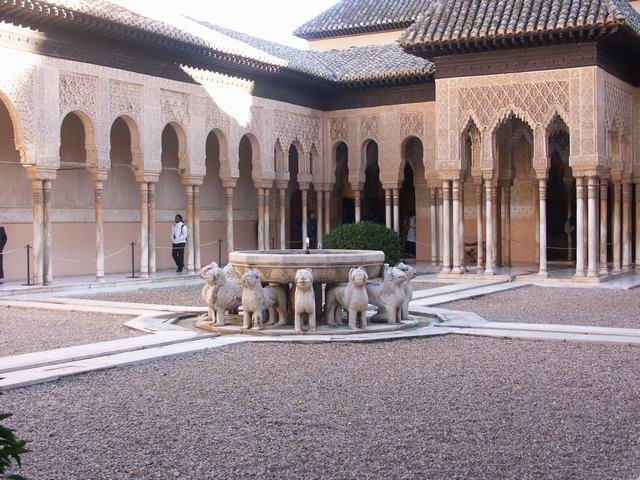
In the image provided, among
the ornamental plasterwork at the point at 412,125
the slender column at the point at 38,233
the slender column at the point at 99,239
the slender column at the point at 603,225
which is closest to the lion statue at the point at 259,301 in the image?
the slender column at the point at 38,233

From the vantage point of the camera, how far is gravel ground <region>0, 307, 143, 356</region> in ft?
35.0

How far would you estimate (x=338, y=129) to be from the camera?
89.5 ft

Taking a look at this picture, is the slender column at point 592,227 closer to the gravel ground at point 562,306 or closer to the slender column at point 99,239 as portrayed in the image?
the gravel ground at point 562,306

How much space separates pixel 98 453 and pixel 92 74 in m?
14.9

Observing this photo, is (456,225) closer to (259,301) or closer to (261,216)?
(261,216)

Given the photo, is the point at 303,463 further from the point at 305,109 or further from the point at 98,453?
the point at 305,109

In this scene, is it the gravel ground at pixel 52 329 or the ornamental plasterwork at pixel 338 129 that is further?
the ornamental plasterwork at pixel 338 129

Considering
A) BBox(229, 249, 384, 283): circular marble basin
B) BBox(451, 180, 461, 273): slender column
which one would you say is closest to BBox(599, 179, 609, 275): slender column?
BBox(451, 180, 461, 273): slender column

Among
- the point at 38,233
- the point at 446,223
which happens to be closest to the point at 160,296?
the point at 38,233

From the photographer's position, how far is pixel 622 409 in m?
6.95

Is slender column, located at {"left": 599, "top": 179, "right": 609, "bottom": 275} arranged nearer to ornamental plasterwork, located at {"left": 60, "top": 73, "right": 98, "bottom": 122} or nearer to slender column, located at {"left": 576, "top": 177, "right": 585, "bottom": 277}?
slender column, located at {"left": 576, "top": 177, "right": 585, "bottom": 277}

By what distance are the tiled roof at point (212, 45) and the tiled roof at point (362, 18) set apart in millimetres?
3785

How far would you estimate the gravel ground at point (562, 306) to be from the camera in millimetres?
13070

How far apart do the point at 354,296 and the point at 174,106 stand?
12.0m
